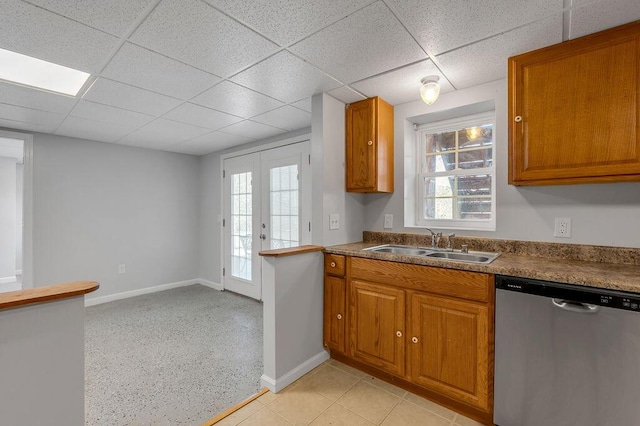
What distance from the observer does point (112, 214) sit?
406 cm

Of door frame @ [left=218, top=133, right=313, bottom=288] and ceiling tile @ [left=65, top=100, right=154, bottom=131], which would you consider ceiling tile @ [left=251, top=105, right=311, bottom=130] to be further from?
ceiling tile @ [left=65, top=100, right=154, bottom=131]

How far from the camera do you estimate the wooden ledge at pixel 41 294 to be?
1.08m

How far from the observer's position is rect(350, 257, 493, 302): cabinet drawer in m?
1.65

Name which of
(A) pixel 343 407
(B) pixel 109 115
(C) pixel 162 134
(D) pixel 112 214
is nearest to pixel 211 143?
(C) pixel 162 134

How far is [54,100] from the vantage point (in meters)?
2.49

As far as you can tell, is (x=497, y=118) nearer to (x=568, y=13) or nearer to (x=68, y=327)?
(x=568, y=13)

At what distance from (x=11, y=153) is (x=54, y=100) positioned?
3.52 metres

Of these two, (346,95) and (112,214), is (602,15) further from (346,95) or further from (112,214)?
(112,214)

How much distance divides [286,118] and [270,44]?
140 centimetres

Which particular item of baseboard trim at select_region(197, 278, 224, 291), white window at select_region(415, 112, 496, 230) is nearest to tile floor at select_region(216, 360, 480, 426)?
white window at select_region(415, 112, 496, 230)

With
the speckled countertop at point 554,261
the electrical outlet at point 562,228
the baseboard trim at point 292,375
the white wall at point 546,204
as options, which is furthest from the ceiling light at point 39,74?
the electrical outlet at point 562,228

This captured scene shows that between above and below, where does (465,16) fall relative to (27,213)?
above

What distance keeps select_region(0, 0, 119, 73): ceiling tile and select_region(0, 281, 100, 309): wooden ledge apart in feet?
4.35

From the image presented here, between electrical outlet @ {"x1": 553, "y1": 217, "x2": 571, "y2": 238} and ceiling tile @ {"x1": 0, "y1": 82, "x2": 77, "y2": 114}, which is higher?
ceiling tile @ {"x1": 0, "y1": 82, "x2": 77, "y2": 114}
